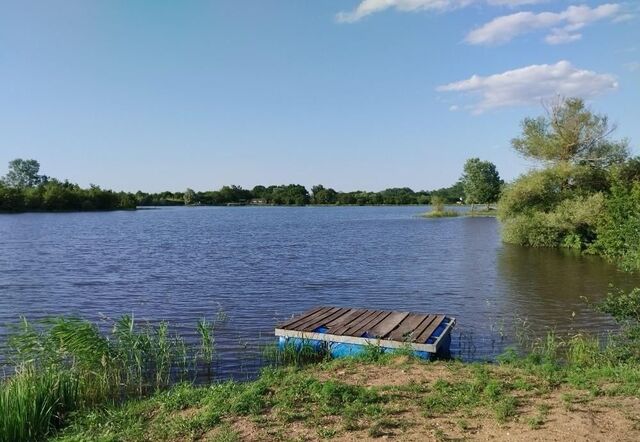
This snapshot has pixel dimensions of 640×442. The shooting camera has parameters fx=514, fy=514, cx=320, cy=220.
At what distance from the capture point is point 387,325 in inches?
454

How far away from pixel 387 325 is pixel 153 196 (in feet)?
528

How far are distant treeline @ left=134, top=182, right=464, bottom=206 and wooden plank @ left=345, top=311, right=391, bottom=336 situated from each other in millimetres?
159152

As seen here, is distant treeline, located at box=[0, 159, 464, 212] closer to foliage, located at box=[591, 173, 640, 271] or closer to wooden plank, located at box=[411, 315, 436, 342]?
foliage, located at box=[591, 173, 640, 271]

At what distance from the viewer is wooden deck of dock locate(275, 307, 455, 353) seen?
34.0ft

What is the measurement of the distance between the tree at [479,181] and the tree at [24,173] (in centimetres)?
10865

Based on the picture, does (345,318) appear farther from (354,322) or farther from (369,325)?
(369,325)

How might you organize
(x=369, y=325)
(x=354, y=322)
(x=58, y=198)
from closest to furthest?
(x=369, y=325)
(x=354, y=322)
(x=58, y=198)

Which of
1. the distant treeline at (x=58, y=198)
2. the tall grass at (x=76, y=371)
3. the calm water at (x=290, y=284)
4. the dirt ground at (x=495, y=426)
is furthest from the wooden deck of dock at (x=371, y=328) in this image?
the distant treeline at (x=58, y=198)

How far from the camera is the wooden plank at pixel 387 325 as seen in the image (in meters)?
10.8

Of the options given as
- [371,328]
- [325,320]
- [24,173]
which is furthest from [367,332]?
[24,173]

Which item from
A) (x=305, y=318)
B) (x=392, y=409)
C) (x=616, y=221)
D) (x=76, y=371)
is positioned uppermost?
(x=616, y=221)

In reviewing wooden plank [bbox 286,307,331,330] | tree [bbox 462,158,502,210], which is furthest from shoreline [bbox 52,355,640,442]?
tree [bbox 462,158,502,210]

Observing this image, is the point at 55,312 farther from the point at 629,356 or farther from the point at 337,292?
the point at 629,356

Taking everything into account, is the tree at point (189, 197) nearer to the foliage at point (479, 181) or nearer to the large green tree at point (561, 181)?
the foliage at point (479, 181)
